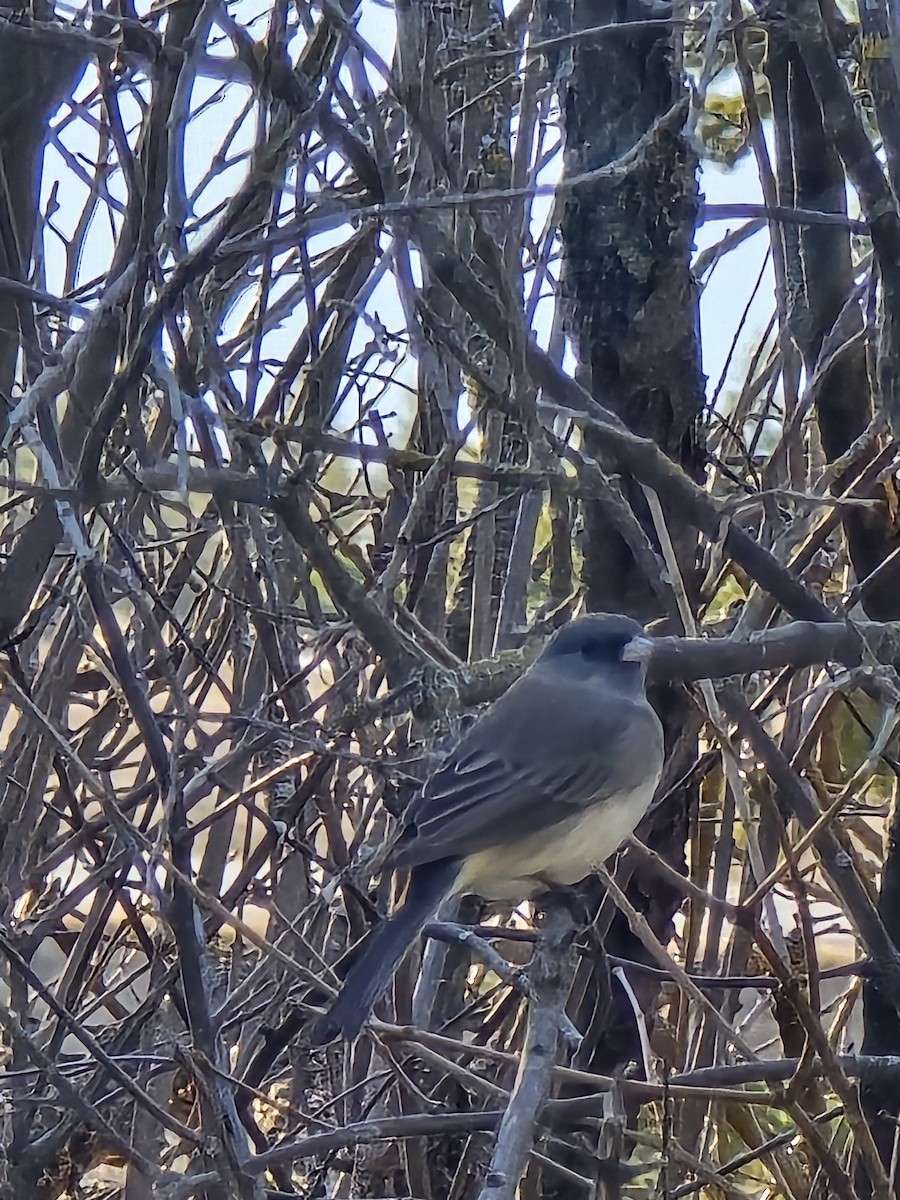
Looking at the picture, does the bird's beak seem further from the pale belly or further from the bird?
the pale belly

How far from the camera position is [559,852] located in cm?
230

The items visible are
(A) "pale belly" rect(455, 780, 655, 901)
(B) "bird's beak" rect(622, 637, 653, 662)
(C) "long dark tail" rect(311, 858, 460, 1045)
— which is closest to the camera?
(C) "long dark tail" rect(311, 858, 460, 1045)

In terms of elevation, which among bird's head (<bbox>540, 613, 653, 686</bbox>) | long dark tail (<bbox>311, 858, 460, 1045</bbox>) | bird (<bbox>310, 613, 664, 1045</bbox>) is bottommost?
long dark tail (<bbox>311, 858, 460, 1045</bbox>)

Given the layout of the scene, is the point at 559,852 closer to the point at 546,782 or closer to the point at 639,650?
the point at 546,782

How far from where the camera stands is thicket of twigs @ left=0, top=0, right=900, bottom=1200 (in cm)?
181

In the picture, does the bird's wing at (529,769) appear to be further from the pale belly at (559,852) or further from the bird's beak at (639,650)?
the bird's beak at (639,650)

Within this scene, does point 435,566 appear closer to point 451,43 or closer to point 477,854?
point 477,854

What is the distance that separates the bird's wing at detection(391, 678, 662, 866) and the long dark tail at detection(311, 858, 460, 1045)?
0.05 m

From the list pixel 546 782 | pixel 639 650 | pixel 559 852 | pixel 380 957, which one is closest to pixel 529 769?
pixel 546 782

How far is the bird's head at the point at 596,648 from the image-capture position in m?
2.29

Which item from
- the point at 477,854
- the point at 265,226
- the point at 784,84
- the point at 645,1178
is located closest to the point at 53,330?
the point at 265,226

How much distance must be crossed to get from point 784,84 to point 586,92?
0.41 m

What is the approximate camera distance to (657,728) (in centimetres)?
242

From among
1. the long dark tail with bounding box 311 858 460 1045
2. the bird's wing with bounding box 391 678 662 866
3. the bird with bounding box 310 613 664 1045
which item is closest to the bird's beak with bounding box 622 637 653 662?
the bird with bounding box 310 613 664 1045
